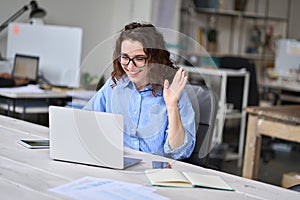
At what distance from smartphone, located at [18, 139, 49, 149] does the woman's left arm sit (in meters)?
0.44

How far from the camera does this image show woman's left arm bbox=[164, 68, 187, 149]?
1854mm

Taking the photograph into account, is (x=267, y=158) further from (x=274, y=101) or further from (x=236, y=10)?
(x=236, y=10)

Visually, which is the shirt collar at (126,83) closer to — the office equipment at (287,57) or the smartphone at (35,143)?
the smartphone at (35,143)

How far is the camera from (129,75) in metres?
1.86

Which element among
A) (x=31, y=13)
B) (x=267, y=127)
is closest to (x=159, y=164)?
(x=267, y=127)

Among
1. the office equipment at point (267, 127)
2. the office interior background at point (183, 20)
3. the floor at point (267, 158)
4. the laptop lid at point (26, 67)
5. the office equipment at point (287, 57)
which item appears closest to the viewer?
the office equipment at point (267, 127)

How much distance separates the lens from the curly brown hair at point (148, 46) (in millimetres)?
1823

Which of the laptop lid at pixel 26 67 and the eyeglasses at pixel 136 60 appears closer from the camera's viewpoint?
the eyeglasses at pixel 136 60

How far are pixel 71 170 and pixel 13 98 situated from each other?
202 cm

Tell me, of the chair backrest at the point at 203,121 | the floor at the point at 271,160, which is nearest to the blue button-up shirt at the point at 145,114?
the chair backrest at the point at 203,121

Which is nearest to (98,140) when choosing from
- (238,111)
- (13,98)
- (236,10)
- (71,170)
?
(71,170)

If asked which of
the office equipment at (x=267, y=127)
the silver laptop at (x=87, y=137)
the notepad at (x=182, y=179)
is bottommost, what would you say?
the office equipment at (x=267, y=127)

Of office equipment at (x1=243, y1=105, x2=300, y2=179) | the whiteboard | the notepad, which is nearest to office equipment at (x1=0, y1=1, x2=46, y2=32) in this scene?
the whiteboard

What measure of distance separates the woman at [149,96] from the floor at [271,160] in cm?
257
